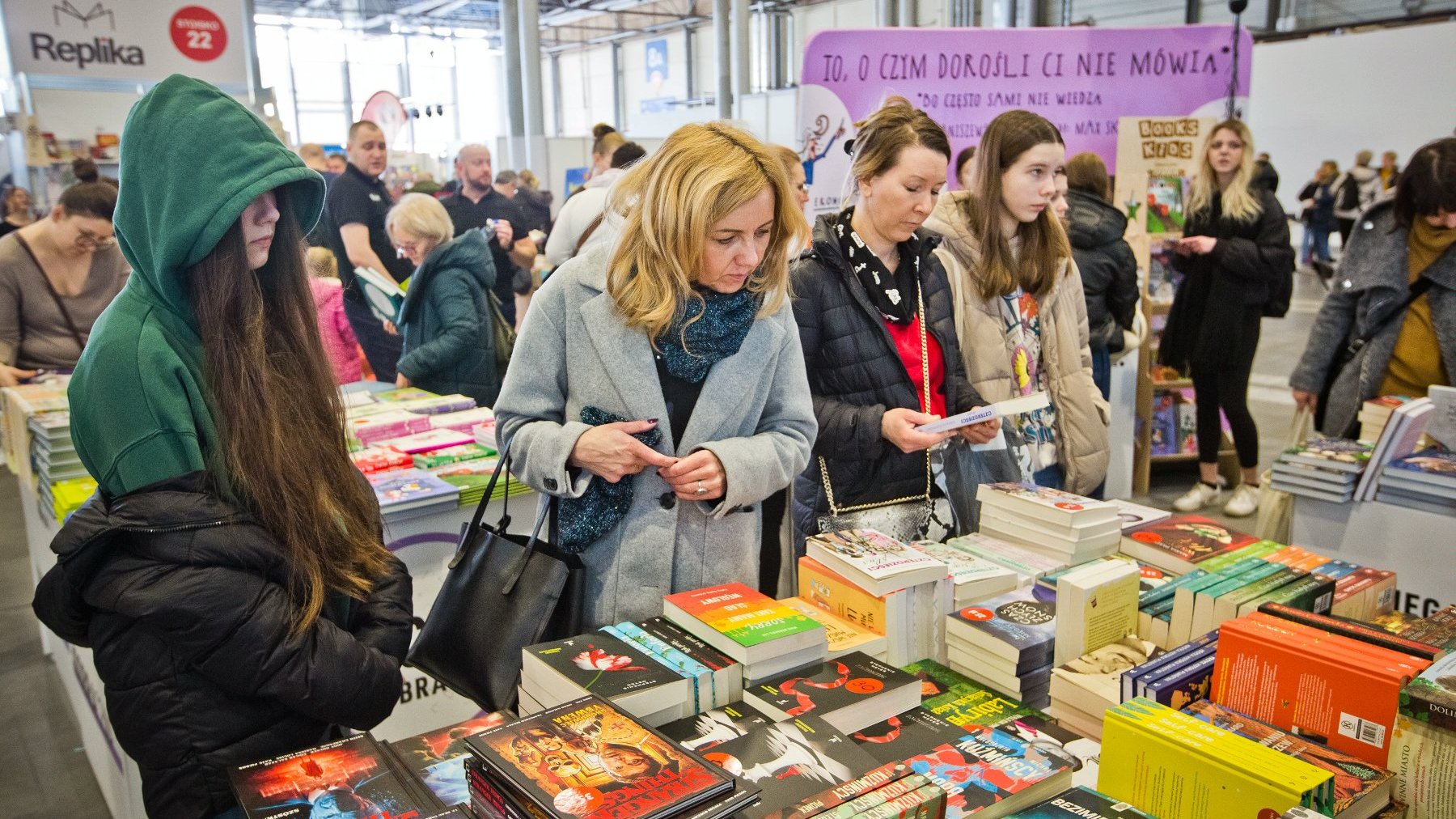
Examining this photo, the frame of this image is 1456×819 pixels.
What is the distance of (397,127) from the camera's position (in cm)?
846

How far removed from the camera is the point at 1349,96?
13891 mm

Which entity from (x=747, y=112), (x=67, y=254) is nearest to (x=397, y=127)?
(x=67, y=254)

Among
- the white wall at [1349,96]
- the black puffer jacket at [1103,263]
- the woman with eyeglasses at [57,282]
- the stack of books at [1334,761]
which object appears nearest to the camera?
the stack of books at [1334,761]

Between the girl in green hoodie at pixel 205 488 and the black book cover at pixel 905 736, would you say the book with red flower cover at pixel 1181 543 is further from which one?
the girl in green hoodie at pixel 205 488

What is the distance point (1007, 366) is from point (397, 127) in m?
7.34

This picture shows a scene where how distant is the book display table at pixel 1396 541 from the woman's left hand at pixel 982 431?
1018 millimetres

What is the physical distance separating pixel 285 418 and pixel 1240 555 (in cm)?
170

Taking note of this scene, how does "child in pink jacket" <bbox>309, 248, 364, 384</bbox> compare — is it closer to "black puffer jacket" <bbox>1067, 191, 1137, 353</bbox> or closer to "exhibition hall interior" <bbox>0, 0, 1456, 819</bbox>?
"exhibition hall interior" <bbox>0, 0, 1456, 819</bbox>

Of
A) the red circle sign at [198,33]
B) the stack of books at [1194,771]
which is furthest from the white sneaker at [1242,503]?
the red circle sign at [198,33]

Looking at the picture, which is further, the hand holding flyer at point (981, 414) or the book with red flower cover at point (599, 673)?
the hand holding flyer at point (981, 414)

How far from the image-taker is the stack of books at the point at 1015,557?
1.85 m

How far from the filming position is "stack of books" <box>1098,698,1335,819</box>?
109 centimetres

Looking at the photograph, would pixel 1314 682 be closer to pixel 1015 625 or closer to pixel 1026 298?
pixel 1015 625

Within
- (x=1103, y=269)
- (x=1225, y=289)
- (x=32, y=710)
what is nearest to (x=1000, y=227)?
(x=1103, y=269)
